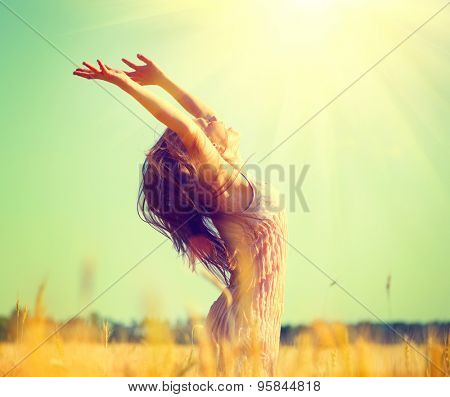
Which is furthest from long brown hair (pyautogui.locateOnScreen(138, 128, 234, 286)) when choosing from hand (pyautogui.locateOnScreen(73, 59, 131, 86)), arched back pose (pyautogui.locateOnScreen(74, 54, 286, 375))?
hand (pyautogui.locateOnScreen(73, 59, 131, 86))

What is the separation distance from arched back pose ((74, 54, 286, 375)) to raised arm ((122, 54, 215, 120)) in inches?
16.9

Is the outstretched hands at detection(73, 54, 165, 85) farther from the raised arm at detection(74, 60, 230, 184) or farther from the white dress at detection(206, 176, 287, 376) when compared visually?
the white dress at detection(206, 176, 287, 376)

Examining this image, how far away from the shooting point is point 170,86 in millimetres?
3924

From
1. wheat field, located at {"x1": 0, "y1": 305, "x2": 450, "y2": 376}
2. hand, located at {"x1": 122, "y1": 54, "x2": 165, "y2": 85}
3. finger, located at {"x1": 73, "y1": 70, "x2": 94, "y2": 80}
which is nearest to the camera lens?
wheat field, located at {"x1": 0, "y1": 305, "x2": 450, "y2": 376}

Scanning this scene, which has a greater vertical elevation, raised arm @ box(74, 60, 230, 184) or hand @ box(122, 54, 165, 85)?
hand @ box(122, 54, 165, 85)

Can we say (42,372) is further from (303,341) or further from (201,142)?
(201,142)

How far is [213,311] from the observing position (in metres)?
3.38

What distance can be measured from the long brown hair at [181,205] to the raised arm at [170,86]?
0.55 metres

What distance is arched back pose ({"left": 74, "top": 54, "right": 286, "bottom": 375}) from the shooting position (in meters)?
3.20

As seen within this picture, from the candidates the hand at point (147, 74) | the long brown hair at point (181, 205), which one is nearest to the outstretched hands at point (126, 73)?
the hand at point (147, 74)

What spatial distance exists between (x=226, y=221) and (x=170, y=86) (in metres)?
1.09

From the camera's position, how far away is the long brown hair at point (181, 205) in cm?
330
